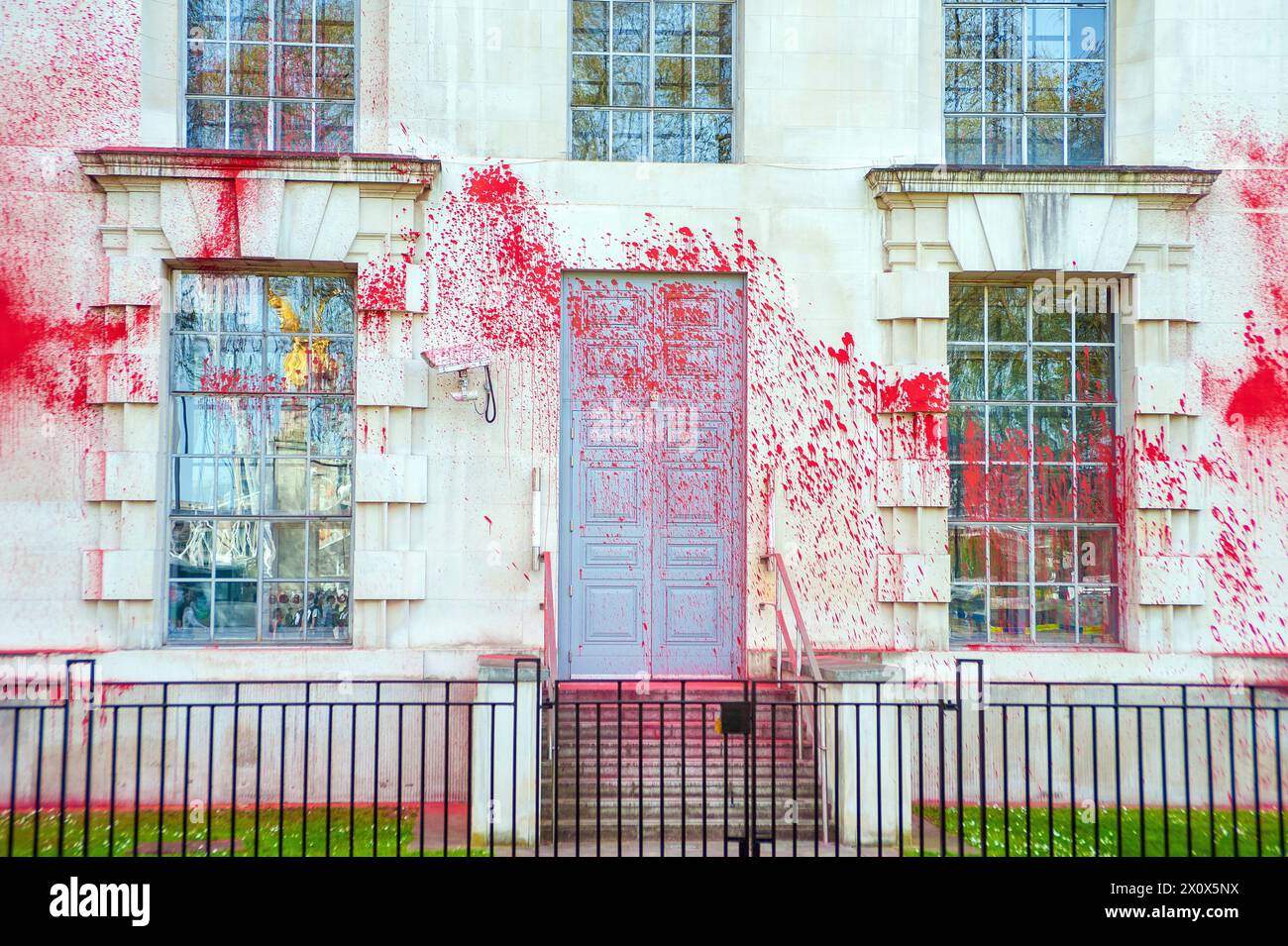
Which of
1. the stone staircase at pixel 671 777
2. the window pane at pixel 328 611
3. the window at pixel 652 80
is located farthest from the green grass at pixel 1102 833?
the window at pixel 652 80

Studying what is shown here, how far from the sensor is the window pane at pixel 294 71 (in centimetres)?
973

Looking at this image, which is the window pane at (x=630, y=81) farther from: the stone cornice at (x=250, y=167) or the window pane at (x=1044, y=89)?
the window pane at (x=1044, y=89)

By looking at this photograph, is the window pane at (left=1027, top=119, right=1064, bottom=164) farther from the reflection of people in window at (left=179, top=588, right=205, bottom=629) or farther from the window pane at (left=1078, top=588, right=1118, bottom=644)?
the reflection of people in window at (left=179, top=588, right=205, bottom=629)

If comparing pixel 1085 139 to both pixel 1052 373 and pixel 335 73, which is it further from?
pixel 335 73

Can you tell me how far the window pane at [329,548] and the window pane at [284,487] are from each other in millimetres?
227

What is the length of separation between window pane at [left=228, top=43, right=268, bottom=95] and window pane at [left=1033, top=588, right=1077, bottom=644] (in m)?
8.54

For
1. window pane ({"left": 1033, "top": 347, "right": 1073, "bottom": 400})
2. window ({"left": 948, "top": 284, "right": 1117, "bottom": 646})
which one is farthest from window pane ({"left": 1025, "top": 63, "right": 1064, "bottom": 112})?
window pane ({"left": 1033, "top": 347, "right": 1073, "bottom": 400})

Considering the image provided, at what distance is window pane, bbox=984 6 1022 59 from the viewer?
33.1 ft

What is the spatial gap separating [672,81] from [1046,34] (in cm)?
364

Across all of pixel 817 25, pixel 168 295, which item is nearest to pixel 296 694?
pixel 168 295

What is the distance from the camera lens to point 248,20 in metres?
Answer: 9.73

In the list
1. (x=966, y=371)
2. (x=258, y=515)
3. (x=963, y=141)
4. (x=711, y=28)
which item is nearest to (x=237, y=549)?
(x=258, y=515)

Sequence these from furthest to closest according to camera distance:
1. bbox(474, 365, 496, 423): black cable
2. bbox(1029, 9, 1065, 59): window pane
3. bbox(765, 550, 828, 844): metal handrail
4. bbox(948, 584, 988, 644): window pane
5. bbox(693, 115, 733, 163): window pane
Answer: bbox(1029, 9, 1065, 59): window pane, bbox(693, 115, 733, 163): window pane, bbox(948, 584, 988, 644): window pane, bbox(474, 365, 496, 423): black cable, bbox(765, 550, 828, 844): metal handrail

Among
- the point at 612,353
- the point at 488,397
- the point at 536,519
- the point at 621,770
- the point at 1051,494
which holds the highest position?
the point at 612,353
